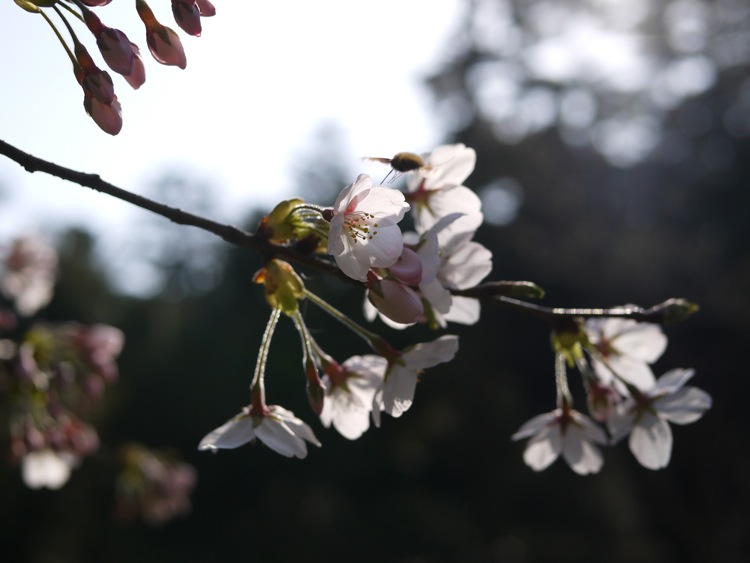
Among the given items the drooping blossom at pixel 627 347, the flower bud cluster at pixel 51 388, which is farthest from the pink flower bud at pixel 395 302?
the flower bud cluster at pixel 51 388

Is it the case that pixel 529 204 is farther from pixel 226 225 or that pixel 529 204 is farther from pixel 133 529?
pixel 226 225

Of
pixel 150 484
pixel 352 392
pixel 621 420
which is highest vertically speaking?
pixel 352 392

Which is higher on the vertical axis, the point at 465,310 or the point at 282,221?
the point at 282,221

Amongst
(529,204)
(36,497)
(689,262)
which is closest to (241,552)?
(36,497)

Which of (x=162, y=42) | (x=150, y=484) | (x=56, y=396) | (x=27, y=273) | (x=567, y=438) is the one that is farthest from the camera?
(x=27, y=273)

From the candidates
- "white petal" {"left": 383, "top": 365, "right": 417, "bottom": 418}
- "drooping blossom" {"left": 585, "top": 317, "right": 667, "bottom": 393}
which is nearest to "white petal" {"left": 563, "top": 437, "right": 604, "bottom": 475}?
"drooping blossom" {"left": 585, "top": 317, "right": 667, "bottom": 393}

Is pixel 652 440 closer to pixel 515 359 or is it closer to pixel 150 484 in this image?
pixel 150 484

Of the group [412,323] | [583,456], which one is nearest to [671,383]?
[583,456]
